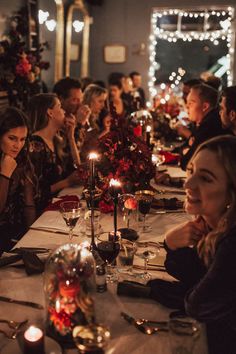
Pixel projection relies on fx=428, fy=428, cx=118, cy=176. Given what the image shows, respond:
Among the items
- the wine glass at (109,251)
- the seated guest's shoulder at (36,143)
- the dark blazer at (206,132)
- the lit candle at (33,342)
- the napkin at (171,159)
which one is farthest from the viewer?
the napkin at (171,159)

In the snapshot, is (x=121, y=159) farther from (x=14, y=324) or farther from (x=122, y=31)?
(x=122, y=31)

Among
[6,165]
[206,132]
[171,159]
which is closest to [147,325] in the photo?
[6,165]

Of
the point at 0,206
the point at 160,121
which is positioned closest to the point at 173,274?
the point at 0,206

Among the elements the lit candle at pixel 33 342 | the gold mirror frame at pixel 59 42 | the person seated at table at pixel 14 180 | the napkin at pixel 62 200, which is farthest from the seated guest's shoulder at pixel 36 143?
the gold mirror frame at pixel 59 42

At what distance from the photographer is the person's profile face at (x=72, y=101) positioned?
393 cm

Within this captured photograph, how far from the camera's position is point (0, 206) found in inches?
95.7

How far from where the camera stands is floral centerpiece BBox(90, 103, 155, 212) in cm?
220

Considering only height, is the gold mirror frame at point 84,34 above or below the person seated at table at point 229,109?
above

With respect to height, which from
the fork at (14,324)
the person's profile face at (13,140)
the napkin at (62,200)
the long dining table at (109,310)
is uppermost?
the person's profile face at (13,140)

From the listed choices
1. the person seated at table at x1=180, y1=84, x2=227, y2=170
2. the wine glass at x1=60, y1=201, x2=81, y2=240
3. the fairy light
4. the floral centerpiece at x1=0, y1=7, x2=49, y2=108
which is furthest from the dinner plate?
the fairy light

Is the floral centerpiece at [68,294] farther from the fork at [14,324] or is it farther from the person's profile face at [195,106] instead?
the person's profile face at [195,106]

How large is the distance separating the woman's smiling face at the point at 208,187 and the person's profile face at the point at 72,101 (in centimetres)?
273

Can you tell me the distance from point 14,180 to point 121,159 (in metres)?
0.69

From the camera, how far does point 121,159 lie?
7.25 feet
